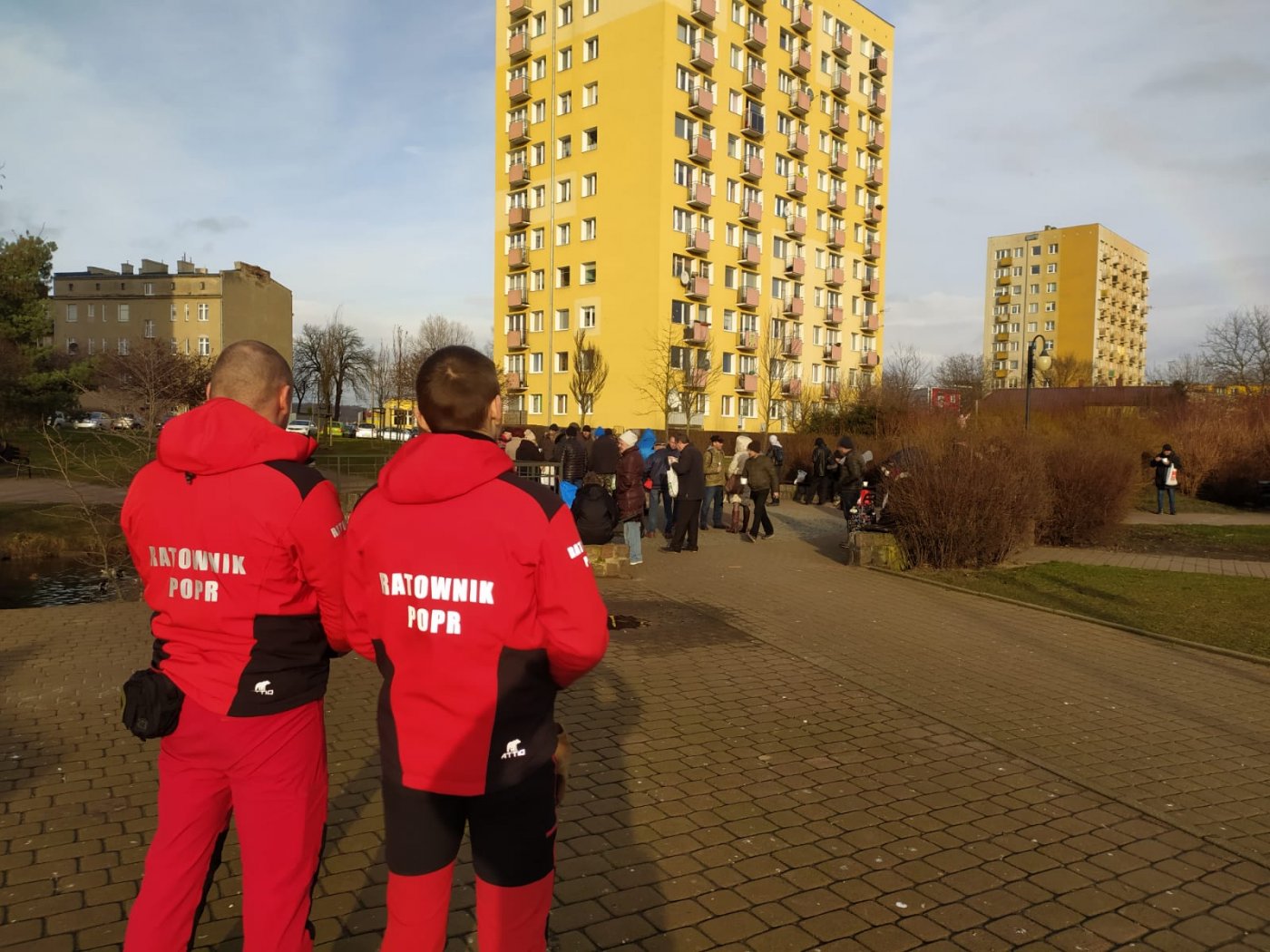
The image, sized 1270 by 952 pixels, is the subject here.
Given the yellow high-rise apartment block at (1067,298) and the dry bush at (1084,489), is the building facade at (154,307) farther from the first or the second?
the dry bush at (1084,489)

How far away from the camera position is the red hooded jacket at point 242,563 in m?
2.38

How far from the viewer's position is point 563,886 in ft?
11.7

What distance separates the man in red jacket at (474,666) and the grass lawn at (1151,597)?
809cm

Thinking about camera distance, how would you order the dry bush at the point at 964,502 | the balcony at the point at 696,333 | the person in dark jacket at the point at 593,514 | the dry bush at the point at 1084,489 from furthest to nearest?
the balcony at the point at 696,333 < the dry bush at the point at 1084,489 < the dry bush at the point at 964,502 < the person in dark jacket at the point at 593,514

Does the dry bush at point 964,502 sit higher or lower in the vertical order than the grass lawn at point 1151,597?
higher

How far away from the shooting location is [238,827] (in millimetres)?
2297

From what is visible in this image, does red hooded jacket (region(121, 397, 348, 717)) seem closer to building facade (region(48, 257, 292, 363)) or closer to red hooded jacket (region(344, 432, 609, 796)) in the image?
red hooded jacket (region(344, 432, 609, 796))

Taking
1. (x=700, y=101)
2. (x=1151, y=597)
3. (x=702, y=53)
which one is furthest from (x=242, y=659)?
(x=702, y=53)

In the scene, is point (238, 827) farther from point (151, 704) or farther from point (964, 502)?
point (964, 502)

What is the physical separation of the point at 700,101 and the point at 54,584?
4190 cm

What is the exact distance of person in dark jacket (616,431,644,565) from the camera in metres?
12.0

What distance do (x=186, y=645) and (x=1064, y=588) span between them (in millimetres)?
10645

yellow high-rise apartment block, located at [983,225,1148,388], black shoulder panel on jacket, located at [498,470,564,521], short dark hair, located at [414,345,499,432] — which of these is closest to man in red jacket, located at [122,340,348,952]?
short dark hair, located at [414,345,499,432]

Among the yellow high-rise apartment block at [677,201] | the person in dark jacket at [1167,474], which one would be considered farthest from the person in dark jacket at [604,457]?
the yellow high-rise apartment block at [677,201]
